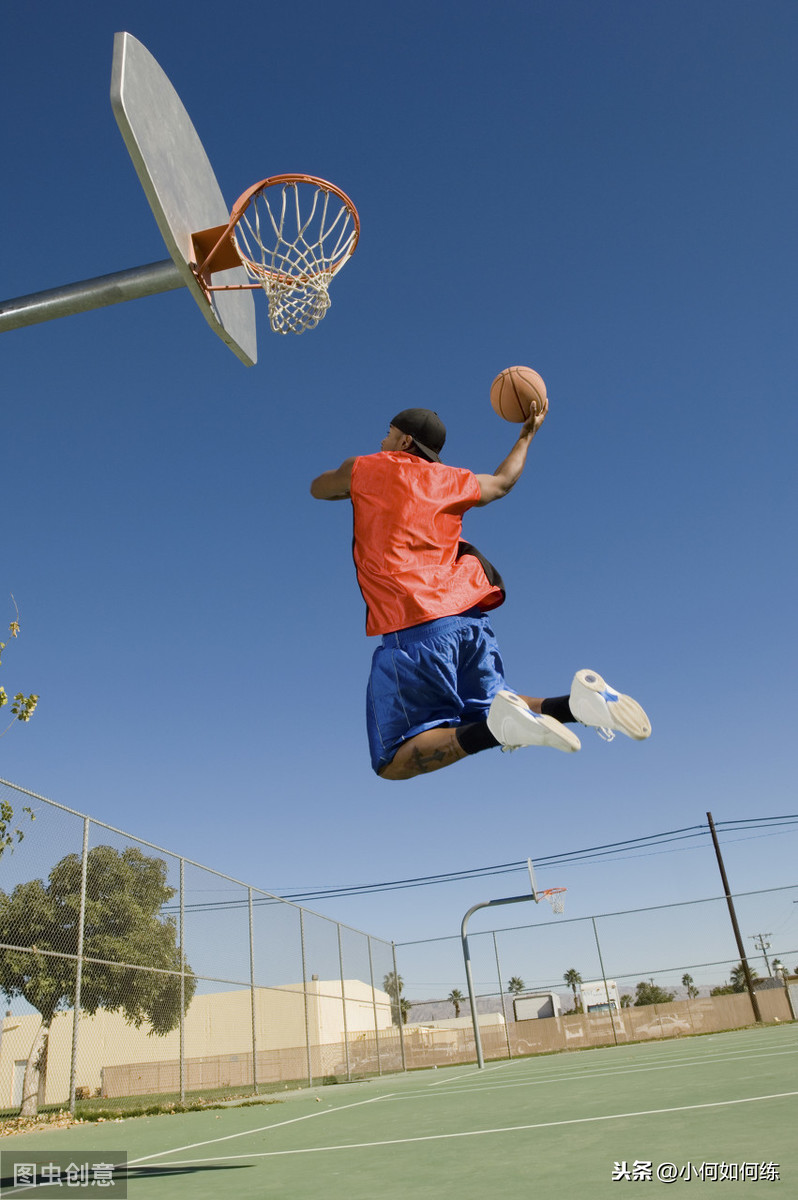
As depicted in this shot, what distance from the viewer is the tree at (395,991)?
20.7 m

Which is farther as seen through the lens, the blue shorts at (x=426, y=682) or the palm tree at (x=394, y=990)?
the palm tree at (x=394, y=990)

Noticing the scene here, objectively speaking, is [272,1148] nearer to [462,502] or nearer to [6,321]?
[462,502]

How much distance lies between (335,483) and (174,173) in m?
1.77

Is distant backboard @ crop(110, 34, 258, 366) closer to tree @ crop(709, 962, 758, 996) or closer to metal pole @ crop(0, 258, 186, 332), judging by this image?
metal pole @ crop(0, 258, 186, 332)

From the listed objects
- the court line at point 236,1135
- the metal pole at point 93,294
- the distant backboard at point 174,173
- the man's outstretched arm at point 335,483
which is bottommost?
Answer: the court line at point 236,1135

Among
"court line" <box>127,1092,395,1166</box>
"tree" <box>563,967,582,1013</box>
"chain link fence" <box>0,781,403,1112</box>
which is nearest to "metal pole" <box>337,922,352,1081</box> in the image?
Result: "chain link fence" <box>0,781,403,1112</box>

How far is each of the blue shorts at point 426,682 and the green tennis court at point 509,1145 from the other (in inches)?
54.8

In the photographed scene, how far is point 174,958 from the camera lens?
36.2 ft

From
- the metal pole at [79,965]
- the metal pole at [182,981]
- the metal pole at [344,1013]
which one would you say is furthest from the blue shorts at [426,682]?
the metal pole at [344,1013]

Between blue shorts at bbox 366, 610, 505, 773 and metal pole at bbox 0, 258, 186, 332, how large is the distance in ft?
6.33

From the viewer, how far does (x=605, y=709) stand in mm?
2695

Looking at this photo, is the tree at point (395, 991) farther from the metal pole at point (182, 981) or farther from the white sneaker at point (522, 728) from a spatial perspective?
the white sneaker at point (522, 728)

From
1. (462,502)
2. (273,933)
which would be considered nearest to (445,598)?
(462,502)

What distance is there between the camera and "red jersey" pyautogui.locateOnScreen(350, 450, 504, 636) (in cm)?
305
